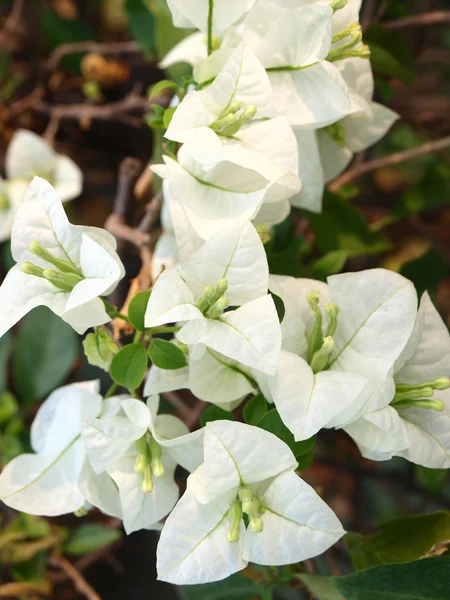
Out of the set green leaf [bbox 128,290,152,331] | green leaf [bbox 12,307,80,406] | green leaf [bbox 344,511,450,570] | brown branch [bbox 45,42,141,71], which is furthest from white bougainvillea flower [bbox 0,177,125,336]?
brown branch [bbox 45,42,141,71]

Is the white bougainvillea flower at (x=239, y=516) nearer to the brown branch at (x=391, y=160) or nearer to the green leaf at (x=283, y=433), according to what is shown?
the green leaf at (x=283, y=433)

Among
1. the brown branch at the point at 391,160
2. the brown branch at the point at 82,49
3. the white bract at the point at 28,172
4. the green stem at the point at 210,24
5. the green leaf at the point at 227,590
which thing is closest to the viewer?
the green stem at the point at 210,24

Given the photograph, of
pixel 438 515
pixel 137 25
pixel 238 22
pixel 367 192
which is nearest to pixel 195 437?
pixel 438 515

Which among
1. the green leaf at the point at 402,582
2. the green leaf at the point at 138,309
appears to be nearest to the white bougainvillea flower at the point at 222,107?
the green leaf at the point at 138,309

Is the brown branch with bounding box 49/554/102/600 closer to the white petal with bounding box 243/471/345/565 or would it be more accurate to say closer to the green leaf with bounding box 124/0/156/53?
the white petal with bounding box 243/471/345/565

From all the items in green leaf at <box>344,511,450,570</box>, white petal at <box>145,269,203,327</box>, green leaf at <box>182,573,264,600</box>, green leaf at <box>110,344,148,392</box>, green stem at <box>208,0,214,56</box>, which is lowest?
green leaf at <box>182,573,264,600</box>

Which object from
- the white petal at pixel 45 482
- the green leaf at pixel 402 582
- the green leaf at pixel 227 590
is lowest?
the green leaf at pixel 227 590

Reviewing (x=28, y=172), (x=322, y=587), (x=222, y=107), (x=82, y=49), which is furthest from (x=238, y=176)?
(x=82, y=49)
